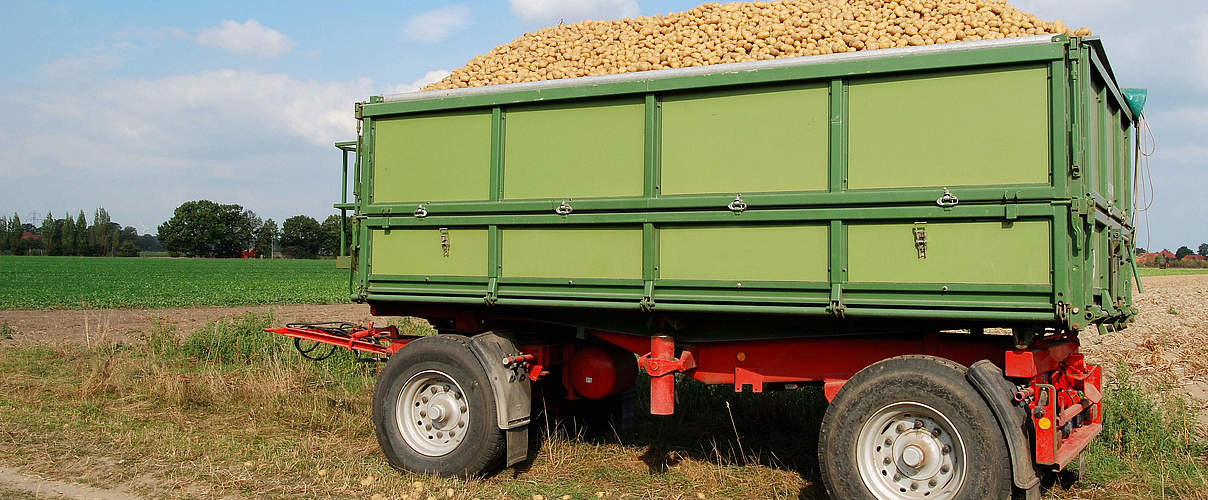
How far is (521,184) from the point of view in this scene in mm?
5930

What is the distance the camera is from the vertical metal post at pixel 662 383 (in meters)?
5.52

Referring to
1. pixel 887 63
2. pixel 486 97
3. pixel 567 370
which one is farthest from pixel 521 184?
pixel 887 63

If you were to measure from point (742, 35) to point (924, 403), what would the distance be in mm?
3771

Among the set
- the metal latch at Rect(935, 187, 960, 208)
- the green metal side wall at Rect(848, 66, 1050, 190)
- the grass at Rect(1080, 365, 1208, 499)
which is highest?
the green metal side wall at Rect(848, 66, 1050, 190)

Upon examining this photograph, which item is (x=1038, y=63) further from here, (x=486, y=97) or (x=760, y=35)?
(x=486, y=97)

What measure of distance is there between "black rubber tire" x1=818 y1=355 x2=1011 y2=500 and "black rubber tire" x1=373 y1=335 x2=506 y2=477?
220 cm

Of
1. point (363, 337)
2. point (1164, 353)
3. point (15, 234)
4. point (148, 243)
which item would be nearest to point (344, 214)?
point (363, 337)

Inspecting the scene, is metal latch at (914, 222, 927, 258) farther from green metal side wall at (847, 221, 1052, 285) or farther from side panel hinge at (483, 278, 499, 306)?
side panel hinge at (483, 278, 499, 306)

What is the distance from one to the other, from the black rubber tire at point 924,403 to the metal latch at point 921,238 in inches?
23.0

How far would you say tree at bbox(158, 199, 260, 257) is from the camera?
10762 cm

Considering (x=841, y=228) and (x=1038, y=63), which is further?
(x=841, y=228)

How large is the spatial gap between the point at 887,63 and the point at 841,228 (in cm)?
96

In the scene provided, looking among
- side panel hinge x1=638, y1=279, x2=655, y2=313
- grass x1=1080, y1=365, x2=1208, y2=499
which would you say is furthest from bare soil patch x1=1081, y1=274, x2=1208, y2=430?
side panel hinge x1=638, y1=279, x2=655, y2=313

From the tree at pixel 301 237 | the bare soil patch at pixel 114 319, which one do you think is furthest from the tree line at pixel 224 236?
the bare soil patch at pixel 114 319
